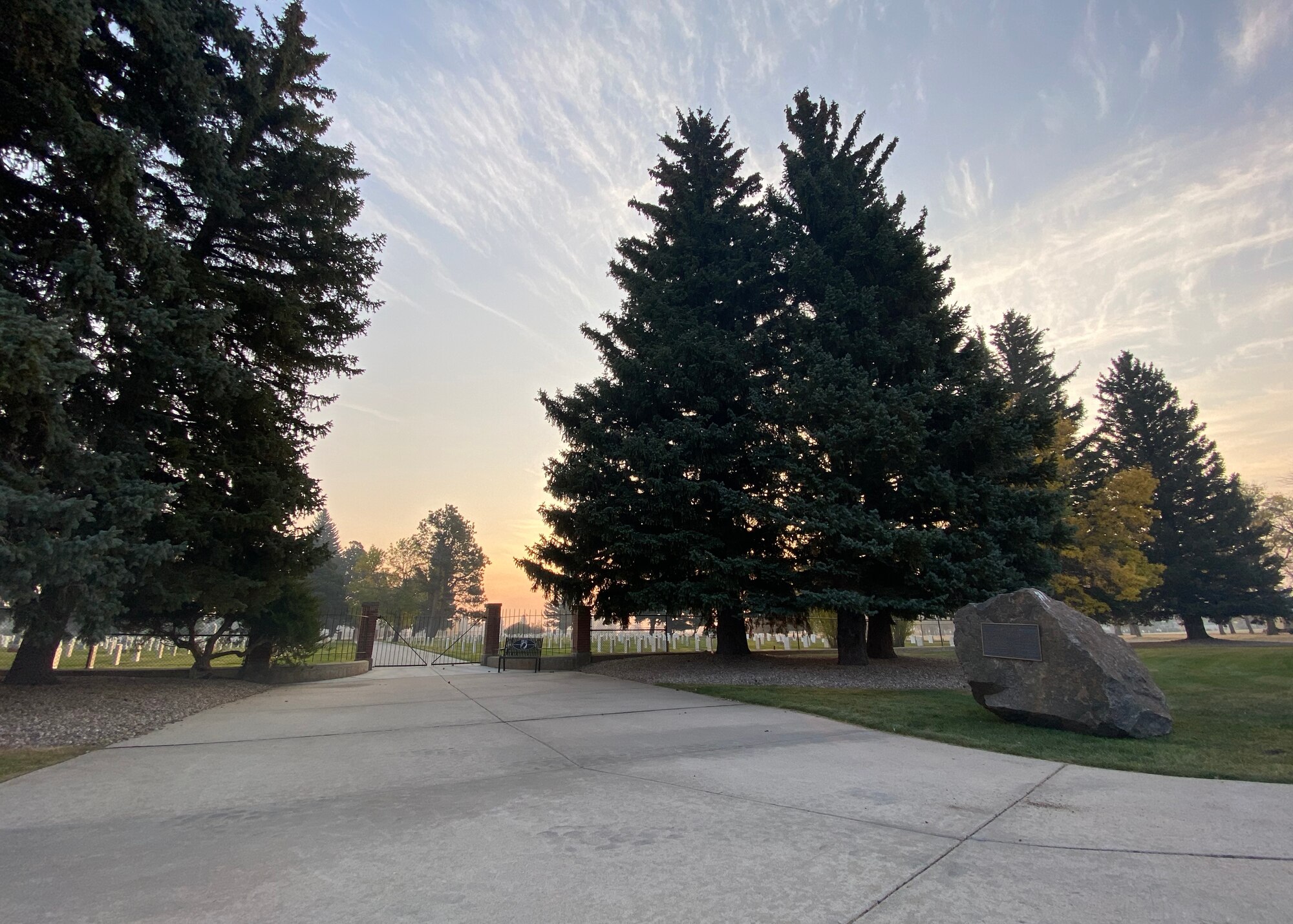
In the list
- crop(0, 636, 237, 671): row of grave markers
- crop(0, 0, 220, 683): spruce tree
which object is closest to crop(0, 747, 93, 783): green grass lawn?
crop(0, 0, 220, 683): spruce tree

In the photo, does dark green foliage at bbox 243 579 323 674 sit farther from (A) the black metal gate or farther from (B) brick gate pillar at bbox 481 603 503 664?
(B) brick gate pillar at bbox 481 603 503 664

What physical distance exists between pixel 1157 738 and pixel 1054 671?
0.94 metres

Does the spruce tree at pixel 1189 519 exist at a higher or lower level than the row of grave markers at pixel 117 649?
higher

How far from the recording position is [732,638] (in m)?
14.6

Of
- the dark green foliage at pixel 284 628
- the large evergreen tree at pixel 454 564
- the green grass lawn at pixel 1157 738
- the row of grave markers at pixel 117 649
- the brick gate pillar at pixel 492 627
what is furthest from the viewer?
the large evergreen tree at pixel 454 564

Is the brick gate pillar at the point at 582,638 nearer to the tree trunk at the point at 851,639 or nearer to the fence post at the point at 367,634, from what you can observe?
the fence post at the point at 367,634

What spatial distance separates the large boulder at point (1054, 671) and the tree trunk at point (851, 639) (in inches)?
238

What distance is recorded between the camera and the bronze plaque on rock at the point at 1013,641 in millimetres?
6457

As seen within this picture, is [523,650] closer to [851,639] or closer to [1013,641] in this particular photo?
[851,639]

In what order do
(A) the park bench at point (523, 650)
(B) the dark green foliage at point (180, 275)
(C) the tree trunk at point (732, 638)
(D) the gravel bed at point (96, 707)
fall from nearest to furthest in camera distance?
(D) the gravel bed at point (96, 707) < (B) the dark green foliage at point (180, 275) < (C) the tree trunk at point (732, 638) < (A) the park bench at point (523, 650)

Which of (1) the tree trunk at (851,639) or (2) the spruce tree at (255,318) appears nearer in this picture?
(2) the spruce tree at (255,318)

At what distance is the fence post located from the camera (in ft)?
53.8

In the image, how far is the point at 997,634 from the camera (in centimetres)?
679

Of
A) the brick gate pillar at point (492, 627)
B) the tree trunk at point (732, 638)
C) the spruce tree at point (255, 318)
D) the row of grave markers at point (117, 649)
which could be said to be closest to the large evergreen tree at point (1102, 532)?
the tree trunk at point (732, 638)
